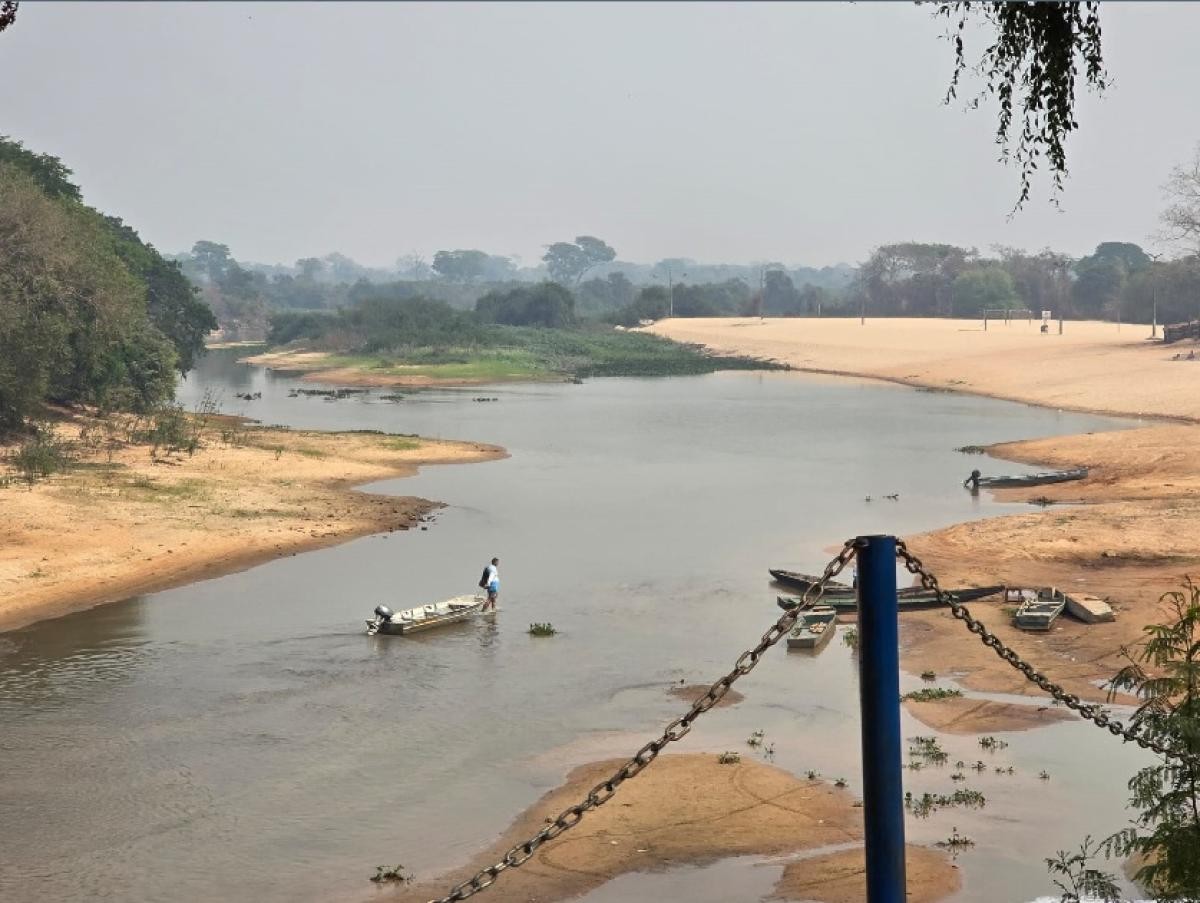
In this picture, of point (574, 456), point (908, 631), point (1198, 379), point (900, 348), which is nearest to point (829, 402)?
point (1198, 379)

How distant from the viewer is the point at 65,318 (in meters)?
50.9

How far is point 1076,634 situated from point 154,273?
70.6 m

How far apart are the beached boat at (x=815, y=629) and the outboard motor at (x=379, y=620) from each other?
317 inches

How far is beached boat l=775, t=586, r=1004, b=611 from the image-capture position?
93.8 feet

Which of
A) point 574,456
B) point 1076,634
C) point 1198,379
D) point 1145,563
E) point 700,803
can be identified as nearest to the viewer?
point 700,803

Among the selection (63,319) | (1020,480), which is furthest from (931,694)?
(63,319)

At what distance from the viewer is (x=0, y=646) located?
26688mm

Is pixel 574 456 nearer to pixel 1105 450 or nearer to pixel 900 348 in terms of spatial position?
pixel 1105 450

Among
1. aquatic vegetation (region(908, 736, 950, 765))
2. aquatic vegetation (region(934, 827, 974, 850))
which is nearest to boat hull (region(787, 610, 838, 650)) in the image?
aquatic vegetation (region(908, 736, 950, 765))

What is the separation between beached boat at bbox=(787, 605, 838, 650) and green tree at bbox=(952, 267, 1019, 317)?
14282cm

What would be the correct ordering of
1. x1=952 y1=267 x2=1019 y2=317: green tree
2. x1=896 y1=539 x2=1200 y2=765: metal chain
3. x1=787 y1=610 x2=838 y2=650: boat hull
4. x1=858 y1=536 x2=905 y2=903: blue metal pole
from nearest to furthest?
x1=858 y1=536 x2=905 y2=903: blue metal pole < x1=896 y1=539 x2=1200 y2=765: metal chain < x1=787 y1=610 x2=838 y2=650: boat hull < x1=952 y1=267 x2=1019 y2=317: green tree

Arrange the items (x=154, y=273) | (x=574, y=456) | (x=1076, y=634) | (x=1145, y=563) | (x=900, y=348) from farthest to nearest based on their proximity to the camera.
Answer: (x=900, y=348)
(x=154, y=273)
(x=574, y=456)
(x=1145, y=563)
(x=1076, y=634)

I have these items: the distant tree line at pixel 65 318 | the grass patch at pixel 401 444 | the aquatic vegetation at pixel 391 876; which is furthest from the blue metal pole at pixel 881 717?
the grass patch at pixel 401 444

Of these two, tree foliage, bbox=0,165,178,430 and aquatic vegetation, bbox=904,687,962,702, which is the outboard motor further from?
tree foliage, bbox=0,165,178,430
